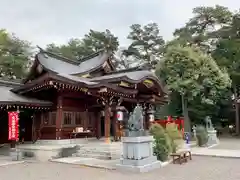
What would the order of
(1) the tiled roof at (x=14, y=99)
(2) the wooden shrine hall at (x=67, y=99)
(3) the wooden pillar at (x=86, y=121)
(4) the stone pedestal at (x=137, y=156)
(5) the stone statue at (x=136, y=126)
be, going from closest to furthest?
(4) the stone pedestal at (x=137, y=156) < (5) the stone statue at (x=136, y=126) < (1) the tiled roof at (x=14, y=99) < (2) the wooden shrine hall at (x=67, y=99) < (3) the wooden pillar at (x=86, y=121)

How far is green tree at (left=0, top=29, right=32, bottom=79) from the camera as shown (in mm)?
31511

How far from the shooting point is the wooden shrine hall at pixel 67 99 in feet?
Result: 45.6

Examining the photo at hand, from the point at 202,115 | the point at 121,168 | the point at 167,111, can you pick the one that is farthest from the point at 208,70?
the point at 121,168

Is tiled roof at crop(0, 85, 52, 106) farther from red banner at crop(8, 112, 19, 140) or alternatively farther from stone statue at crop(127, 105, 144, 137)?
stone statue at crop(127, 105, 144, 137)

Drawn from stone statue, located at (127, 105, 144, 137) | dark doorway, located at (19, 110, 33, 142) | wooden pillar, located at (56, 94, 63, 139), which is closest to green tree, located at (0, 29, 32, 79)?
dark doorway, located at (19, 110, 33, 142)

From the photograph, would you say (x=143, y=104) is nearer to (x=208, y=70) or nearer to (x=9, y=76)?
(x=208, y=70)

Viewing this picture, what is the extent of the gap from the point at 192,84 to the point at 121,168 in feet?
55.9

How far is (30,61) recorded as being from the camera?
35.7m

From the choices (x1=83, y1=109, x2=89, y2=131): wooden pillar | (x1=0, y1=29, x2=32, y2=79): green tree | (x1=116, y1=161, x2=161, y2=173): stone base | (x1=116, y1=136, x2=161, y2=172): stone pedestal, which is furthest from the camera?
(x1=0, y1=29, x2=32, y2=79): green tree

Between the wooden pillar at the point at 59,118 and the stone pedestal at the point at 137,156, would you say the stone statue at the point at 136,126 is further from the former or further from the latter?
the wooden pillar at the point at 59,118

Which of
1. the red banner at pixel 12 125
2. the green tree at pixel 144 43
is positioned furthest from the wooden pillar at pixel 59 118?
the green tree at pixel 144 43

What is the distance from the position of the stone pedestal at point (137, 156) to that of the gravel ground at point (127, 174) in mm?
366

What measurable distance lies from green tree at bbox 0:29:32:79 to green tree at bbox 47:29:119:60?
9.77m

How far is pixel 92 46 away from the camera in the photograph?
45.2 metres
